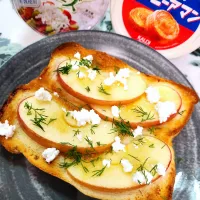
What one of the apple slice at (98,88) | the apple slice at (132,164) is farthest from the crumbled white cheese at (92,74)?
the apple slice at (132,164)

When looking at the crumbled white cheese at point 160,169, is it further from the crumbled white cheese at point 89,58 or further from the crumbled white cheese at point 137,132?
the crumbled white cheese at point 89,58

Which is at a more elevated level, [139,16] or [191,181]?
[139,16]

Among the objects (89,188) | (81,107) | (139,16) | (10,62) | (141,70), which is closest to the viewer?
(89,188)

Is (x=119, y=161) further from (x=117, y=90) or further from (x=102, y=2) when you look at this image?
(x=102, y=2)

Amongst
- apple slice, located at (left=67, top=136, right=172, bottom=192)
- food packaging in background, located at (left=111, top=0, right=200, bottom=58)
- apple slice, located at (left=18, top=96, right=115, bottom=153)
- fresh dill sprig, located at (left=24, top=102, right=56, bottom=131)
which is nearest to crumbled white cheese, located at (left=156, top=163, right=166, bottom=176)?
Result: apple slice, located at (left=67, top=136, right=172, bottom=192)

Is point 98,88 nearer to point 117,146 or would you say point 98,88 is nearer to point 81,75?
point 81,75

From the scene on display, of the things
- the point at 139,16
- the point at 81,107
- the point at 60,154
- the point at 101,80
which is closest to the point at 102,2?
the point at 139,16
